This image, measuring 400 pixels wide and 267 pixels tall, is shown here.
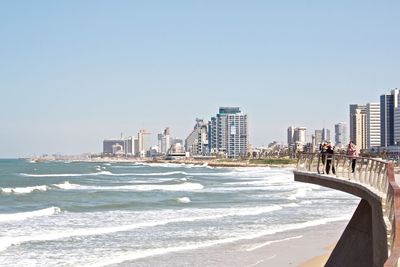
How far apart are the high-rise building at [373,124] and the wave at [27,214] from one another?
135734mm

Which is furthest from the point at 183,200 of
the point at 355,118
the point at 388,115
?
the point at 355,118

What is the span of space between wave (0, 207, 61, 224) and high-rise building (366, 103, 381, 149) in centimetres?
13573

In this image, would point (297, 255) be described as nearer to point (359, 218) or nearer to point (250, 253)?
point (250, 253)

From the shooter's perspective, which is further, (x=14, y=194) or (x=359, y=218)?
(x=14, y=194)

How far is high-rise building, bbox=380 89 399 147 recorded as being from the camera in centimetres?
15125

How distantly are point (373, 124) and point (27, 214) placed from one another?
14604 centimetres

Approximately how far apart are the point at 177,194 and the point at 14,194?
13.5 m

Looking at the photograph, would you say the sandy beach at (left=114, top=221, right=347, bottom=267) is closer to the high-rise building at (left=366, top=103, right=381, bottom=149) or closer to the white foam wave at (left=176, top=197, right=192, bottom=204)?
the white foam wave at (left=176, top=197, right=192, bottom=204)

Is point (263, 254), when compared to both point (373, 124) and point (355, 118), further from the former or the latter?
point (355, 118)

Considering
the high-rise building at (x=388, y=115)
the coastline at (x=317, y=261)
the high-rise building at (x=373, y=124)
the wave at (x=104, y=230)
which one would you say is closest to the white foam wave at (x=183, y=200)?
the wave at (x=104, y=230)

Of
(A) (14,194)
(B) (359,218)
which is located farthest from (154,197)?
(B) (359,218)

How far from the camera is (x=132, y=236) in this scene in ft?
92.1

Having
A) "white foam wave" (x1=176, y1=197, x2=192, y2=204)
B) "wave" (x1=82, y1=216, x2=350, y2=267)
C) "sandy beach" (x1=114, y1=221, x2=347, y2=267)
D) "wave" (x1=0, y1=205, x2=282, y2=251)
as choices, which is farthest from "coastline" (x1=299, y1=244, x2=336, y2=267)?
"white foam wave" (x1=176, y1=197, x2=192, y2=204)

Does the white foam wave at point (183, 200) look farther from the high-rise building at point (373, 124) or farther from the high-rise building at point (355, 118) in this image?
the high-rise building at point (355, 118)
